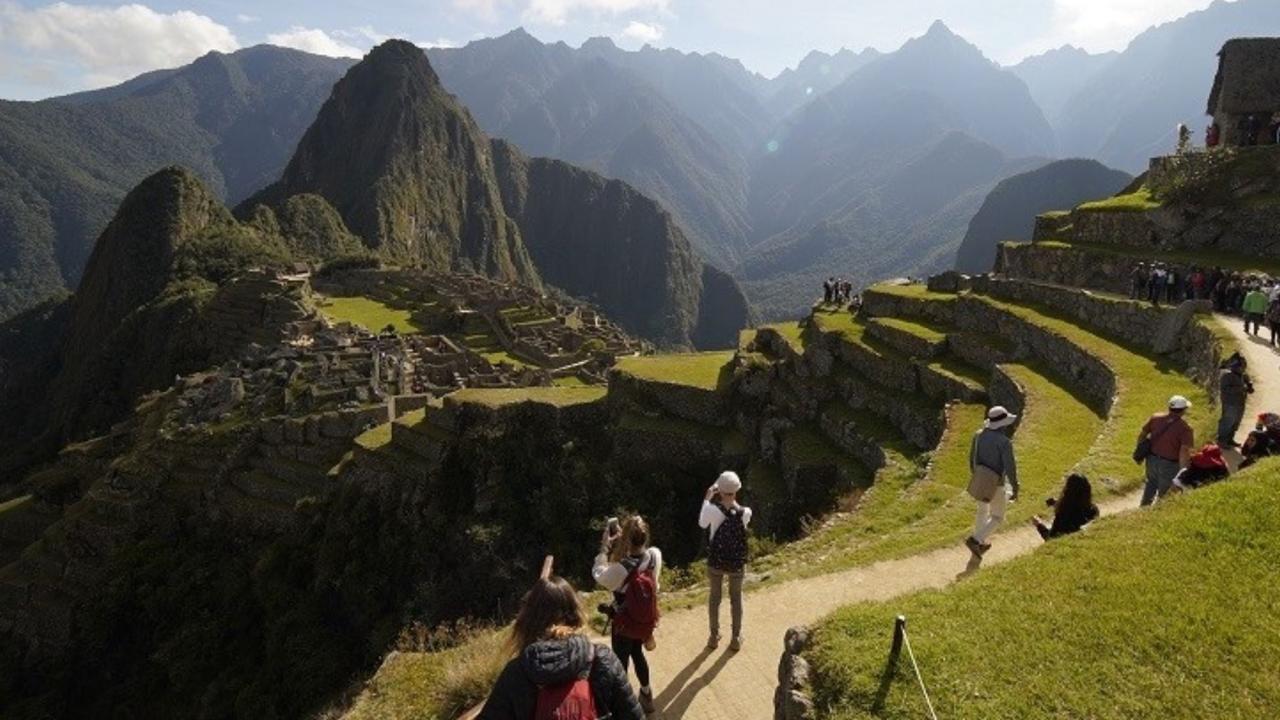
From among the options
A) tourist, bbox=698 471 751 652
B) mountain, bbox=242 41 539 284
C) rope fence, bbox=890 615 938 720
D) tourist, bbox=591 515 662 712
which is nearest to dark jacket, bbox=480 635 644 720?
tourist, bbox=591 515 662 712

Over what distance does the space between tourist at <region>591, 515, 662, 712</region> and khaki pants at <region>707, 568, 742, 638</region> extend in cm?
136

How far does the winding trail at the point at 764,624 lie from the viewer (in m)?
6.75

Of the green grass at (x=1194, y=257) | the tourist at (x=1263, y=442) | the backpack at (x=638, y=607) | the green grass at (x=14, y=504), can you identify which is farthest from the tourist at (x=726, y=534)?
the green grass at (x=14, y=504)

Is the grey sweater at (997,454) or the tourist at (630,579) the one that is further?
the grey sweater at (997,454)

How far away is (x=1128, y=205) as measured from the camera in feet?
82.4

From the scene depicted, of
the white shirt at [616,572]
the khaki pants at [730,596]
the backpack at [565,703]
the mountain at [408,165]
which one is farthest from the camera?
the mountain at [408,165]

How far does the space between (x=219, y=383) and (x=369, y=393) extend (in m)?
11.0

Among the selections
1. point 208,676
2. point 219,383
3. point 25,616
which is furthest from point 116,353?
point 208,676

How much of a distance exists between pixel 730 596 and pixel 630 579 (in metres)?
1.91

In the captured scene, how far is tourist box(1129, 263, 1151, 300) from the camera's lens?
1950 cm

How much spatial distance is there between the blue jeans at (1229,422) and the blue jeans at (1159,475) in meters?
1.77

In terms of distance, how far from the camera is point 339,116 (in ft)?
596

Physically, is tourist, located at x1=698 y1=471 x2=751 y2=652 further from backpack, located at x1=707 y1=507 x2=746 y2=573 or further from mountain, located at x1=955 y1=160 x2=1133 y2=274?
mountain, located at x1=955 y1=160 x2=1133 y2=274

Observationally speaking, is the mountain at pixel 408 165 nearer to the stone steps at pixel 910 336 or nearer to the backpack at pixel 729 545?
the stone steps at pixel 910 336
